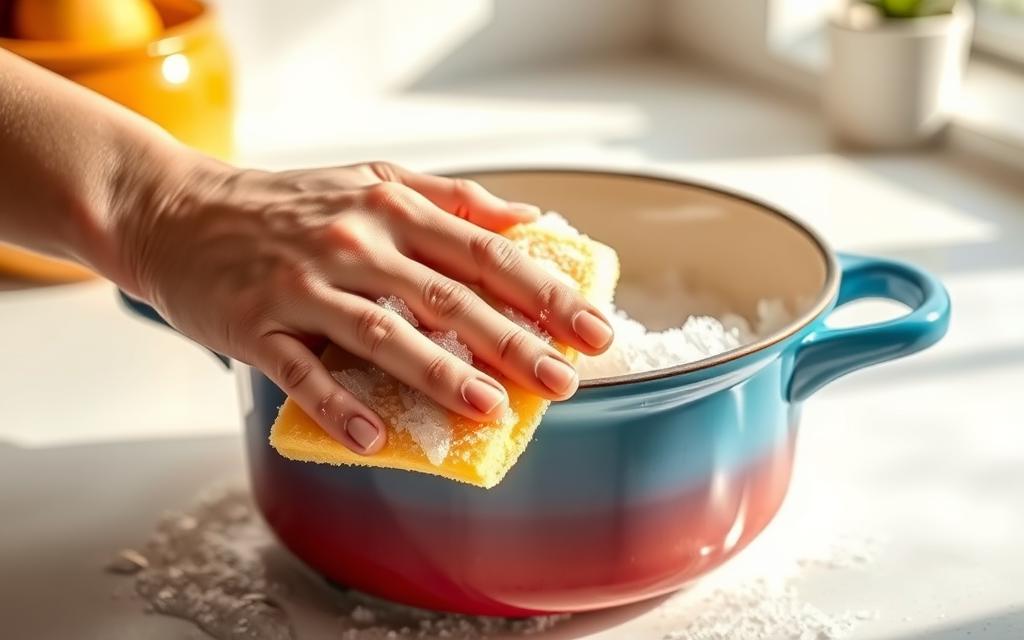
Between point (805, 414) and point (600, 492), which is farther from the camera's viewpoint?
point (805, 414)

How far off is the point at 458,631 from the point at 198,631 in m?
0.12

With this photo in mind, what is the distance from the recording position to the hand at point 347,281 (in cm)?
50

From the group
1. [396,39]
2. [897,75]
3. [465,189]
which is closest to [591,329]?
[465,189]

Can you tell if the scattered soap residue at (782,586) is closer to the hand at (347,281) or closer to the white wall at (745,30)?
the hand at (347,281)

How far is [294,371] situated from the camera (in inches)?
20.1

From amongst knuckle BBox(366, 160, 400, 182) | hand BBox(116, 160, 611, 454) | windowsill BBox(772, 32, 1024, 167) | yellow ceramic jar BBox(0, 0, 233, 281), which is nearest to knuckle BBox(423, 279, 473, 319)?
hand BBox(116, 160, 611, 454)

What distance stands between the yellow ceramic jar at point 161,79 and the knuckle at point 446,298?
1.59 ft

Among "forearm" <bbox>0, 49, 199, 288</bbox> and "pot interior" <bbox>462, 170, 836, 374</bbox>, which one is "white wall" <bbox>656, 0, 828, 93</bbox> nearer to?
"pot interior" <bbox>462, 170, 836, 374</bbox>

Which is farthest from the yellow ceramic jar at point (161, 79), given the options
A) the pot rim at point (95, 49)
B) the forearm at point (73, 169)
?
the forearm at point (73, 169)

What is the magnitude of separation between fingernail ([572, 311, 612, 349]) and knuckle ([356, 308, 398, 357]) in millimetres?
71

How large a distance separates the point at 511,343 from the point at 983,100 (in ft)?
2.77

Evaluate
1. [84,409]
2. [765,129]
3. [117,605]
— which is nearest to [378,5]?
[765,129]

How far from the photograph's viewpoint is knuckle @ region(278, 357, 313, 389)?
51cm

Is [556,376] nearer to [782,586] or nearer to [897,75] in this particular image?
[782,586]
